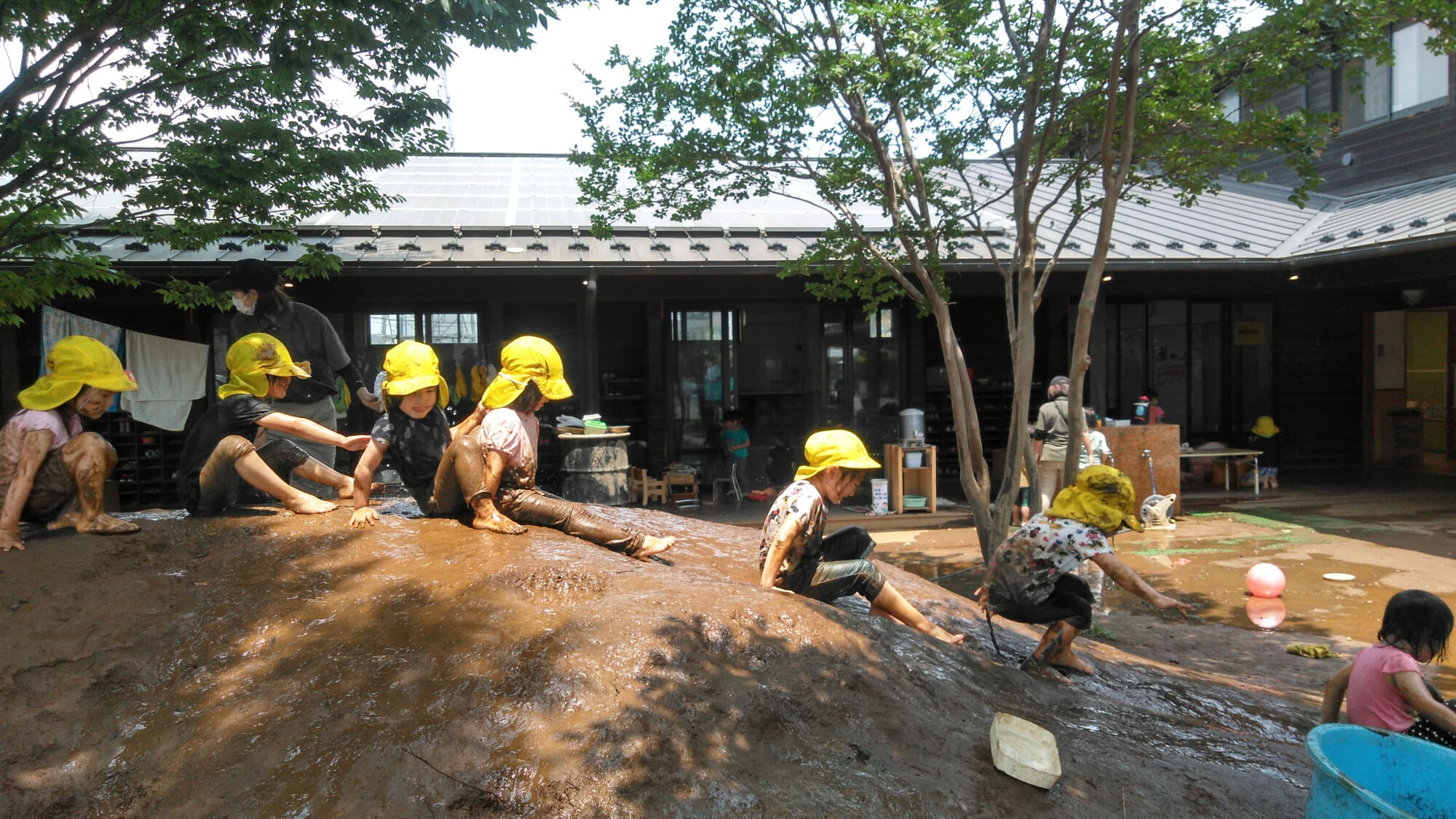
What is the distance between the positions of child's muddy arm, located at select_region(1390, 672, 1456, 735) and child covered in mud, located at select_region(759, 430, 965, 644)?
6.00ft

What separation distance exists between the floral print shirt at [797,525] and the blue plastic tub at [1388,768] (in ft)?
7.19

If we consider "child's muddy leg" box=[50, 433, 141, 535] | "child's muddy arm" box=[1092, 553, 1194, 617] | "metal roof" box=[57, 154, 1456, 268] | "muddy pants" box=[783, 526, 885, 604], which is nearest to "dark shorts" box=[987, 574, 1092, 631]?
"child's muddy arm" box=[1092, 553, 1194, 617]

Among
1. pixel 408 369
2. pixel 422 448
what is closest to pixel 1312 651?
pixel 422 448

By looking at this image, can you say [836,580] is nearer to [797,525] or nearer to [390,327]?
[797,525]

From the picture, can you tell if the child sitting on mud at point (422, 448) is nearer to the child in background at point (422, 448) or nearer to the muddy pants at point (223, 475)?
the child in background at point (422, 448)

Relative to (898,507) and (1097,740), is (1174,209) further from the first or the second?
(1097,740)

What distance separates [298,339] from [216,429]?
3.76ft

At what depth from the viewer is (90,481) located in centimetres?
419

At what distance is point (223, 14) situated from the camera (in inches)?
245

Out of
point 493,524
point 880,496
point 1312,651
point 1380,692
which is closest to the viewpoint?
point 1380,692

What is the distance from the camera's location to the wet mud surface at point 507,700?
2664 mm

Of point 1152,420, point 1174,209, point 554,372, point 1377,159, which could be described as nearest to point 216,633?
point 554,372

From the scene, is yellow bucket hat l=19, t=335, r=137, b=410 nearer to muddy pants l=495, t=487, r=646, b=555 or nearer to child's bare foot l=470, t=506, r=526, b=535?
child's bare foot l=470, t=506, r=526, b=535

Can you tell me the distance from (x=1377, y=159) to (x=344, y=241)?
50.4ft
